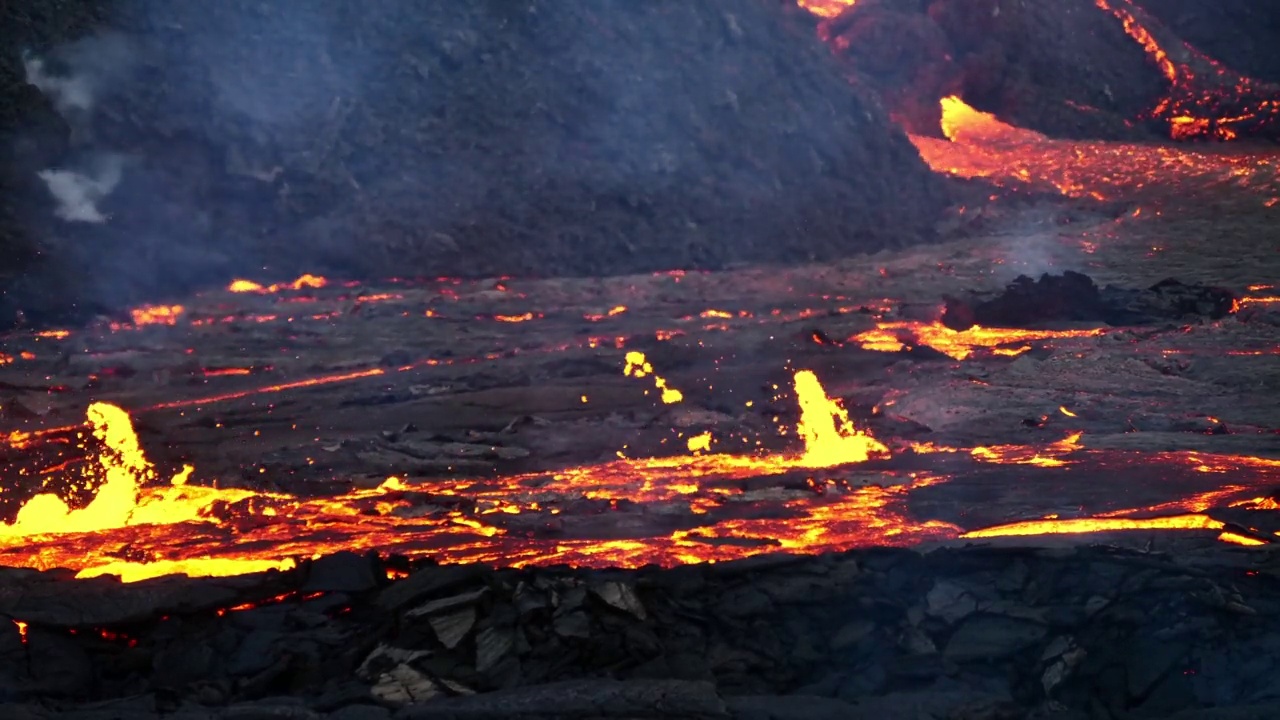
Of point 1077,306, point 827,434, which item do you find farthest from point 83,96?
point 1077,306

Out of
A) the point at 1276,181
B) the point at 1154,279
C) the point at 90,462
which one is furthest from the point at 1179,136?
the point at 90,462

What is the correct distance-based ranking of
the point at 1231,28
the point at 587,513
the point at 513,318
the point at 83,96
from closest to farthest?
the point at 587,513 → the point at 513,318 → the point at 83,96 → the point at 1231,28

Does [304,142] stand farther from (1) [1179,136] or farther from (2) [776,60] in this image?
(1) [1179,136]

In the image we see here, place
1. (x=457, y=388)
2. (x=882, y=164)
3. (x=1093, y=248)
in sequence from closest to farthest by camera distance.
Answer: (x=457, y=388) → (x=1093, y=248) → (x=882, y=164)

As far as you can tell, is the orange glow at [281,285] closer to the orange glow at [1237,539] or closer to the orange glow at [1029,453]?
the orange glow at [1029,453]

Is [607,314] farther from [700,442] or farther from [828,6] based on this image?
[828,6]

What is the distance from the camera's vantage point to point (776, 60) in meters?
15.2

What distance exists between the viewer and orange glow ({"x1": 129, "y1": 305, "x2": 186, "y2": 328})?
1055 centimetres

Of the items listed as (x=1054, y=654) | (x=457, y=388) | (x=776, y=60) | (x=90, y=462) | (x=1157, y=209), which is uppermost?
(x=776, y=60)

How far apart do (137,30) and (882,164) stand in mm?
9478

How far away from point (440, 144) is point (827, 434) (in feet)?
23.8

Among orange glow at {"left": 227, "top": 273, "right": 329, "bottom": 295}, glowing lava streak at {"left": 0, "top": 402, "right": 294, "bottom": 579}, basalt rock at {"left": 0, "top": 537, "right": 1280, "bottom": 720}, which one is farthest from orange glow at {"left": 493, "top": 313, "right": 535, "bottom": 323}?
basalt rock at {"left": 0, "top": 537, "right": 1280, "bottom": 720}

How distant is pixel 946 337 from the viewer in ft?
34.6

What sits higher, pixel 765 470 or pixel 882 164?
pixel 882 164
